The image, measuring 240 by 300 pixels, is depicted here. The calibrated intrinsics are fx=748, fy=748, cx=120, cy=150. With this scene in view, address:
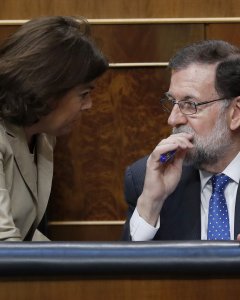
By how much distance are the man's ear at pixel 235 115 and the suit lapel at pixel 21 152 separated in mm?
387

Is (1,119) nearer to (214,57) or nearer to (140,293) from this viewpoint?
(214,57)

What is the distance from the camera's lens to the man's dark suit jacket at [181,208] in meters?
1.27

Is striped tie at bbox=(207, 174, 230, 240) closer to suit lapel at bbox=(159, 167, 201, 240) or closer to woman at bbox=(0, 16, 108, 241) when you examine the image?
suit lapel at bbox=(159, 167, 201, 240)

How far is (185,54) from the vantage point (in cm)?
132

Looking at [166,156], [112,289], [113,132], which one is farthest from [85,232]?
[112,289]

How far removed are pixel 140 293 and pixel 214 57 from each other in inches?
21.5

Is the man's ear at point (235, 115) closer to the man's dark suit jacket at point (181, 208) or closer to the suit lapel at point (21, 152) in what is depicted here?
the man's dark suit jacket at point (181, 208)

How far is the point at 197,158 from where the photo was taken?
4.16 feet

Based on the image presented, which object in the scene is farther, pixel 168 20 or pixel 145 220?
pixel 168 20

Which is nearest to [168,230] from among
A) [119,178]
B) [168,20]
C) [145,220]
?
[145,220]


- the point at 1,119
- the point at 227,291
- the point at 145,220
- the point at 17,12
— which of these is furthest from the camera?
the point at 17,12

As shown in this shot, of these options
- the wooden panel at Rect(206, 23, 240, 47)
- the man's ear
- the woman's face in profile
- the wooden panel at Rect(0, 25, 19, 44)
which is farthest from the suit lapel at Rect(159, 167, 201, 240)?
the wooden panel at Rect(0, 25, 19, 44)

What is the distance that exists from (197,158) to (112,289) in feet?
1.39

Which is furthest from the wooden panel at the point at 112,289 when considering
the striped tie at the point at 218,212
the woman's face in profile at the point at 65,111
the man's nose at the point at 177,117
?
the woman's face in profile at the point at 65,111
